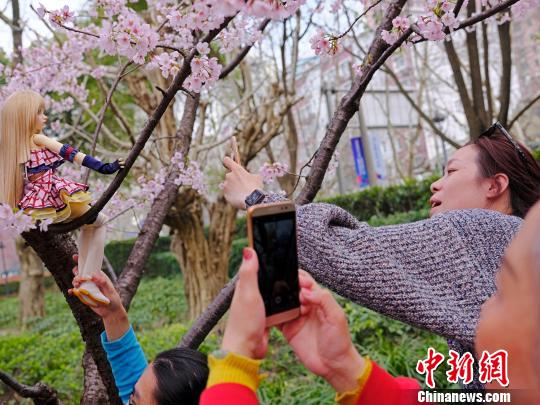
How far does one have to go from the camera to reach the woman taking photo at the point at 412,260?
4.22ft

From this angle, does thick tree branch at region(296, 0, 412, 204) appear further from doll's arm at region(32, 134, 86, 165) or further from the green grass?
the green grass

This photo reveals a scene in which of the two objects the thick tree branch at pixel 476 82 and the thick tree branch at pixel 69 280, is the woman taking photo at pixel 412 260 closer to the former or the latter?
the thick tree branch at pixel 69 280

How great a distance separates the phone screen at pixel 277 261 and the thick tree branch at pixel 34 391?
136cm

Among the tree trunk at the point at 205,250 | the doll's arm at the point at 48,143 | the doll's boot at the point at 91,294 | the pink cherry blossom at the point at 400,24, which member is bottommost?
the tree trunk at the point at 205,250

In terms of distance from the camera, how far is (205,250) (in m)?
6.74

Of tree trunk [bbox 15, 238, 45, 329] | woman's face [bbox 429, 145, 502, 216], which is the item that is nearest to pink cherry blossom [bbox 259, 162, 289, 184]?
woman's face [bbox 429, 145, 502, 216]

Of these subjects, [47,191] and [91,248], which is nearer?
[47,191]

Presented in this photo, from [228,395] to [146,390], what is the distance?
2.74 ft

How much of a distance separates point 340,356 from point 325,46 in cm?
Answer: 164

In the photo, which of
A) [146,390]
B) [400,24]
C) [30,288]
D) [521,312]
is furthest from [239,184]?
[30,288]

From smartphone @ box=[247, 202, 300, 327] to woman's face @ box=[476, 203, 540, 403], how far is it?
13.3 inches

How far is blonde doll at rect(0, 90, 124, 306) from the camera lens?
4.56ft

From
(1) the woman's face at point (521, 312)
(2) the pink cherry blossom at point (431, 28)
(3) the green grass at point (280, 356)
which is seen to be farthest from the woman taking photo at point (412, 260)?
(3) the green grass at point (280, 356)

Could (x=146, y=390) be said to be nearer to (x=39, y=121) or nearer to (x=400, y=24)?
(x=39, y=121)
